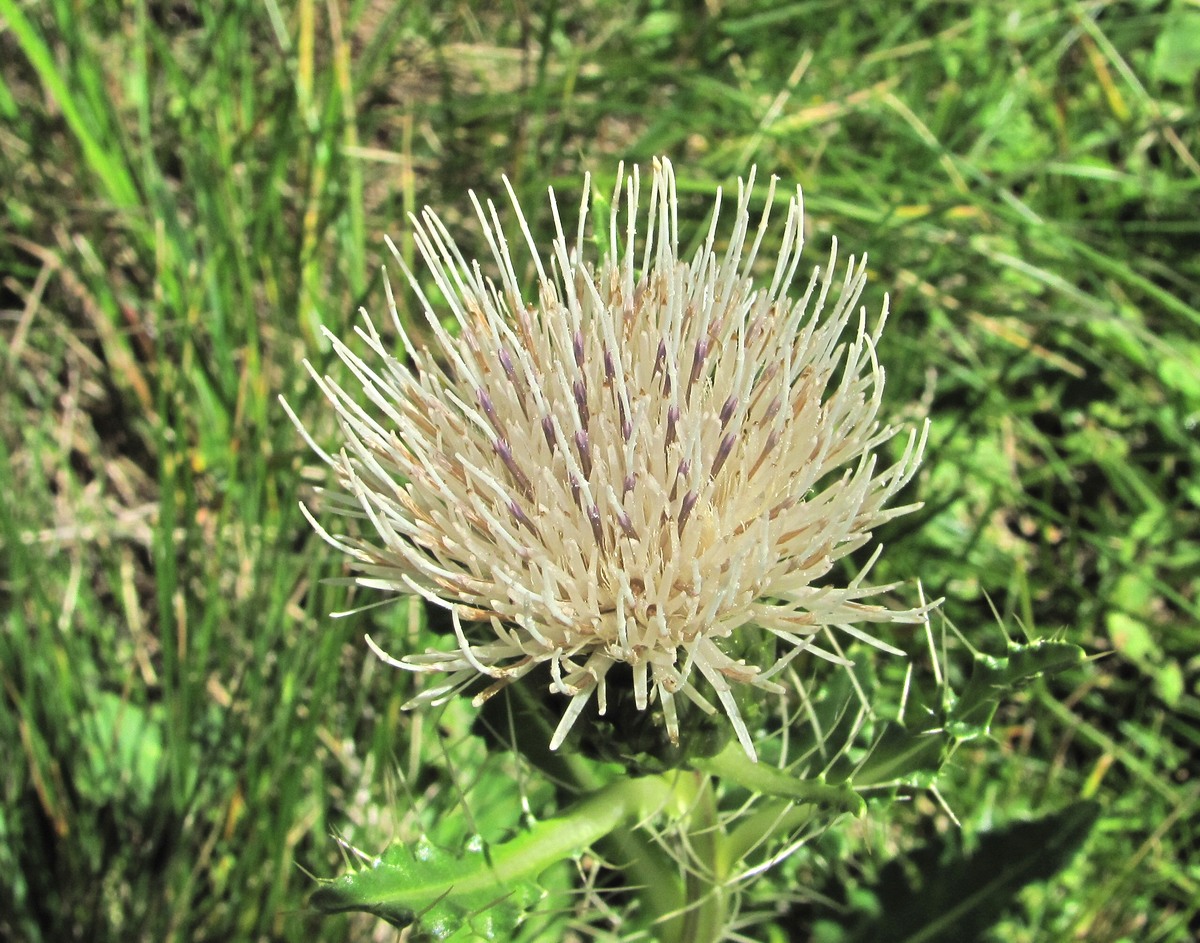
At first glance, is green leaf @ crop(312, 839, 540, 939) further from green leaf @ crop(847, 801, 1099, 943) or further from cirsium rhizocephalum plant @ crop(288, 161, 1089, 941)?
green leaf @ crop(847, 801, 1099, 943)

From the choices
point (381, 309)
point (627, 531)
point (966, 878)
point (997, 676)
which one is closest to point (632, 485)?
point (627, 531)

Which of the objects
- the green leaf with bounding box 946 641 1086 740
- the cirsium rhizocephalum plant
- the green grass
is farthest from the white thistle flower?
the green grass

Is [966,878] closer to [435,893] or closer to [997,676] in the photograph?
[997,676]

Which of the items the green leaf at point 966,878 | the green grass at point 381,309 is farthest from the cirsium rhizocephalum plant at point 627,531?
the green leaf at point 966,878

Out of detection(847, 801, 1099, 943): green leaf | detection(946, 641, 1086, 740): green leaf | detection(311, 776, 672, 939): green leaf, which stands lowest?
detection(847, 801, 1099, 943): green leaf

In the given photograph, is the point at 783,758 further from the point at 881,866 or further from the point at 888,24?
the point at 888,24

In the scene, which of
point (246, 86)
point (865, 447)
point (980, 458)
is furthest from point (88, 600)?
point (980, 458)
